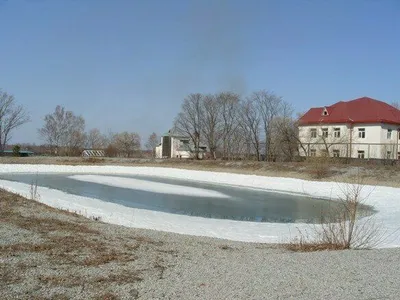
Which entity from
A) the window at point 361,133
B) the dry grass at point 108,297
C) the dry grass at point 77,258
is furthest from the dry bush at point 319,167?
the dry grass at point 108,297

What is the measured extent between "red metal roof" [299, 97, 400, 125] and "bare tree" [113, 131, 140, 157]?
142 ft

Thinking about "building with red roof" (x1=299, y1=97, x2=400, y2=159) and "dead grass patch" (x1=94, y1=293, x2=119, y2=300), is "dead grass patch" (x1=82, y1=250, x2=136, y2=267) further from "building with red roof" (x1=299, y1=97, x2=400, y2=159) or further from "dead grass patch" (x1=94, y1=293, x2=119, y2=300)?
"building with red roof" (x1=299, y1=97, x2=400, y2=159)

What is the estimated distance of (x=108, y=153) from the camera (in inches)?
3450

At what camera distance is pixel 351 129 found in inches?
2247

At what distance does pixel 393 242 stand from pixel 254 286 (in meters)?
8.05

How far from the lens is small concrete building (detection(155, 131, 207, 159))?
3322 inches

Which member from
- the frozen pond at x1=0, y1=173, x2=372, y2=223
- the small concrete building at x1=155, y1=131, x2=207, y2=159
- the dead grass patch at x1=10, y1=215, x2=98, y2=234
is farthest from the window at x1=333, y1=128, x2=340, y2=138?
the dead grass patch at x1=10, y1=215, x2=98, y2=234

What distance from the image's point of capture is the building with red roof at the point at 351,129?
54744 mm

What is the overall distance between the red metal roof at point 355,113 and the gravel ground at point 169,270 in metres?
51.2

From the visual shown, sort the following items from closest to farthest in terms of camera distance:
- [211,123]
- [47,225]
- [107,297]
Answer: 1. [107,297]
2. [47,225]
3. [211,123]

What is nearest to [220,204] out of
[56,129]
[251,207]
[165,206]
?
[251,207]

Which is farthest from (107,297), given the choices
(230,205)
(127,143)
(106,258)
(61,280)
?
(127,143)

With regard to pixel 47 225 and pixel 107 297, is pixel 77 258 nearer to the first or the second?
pixel 107 297

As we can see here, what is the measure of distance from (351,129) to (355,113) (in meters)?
3.04
